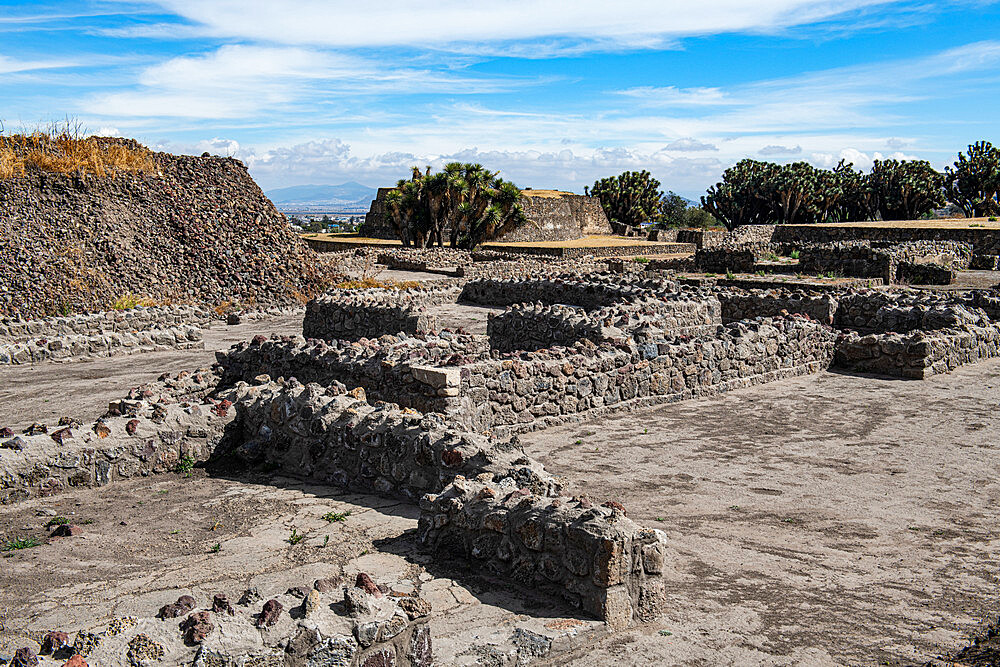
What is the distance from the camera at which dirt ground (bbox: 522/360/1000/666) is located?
4.46 m

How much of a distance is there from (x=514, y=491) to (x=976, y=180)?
69.3 m

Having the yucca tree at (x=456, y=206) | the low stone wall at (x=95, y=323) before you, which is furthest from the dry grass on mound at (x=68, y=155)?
the yucca tree at (x=456, y=206)

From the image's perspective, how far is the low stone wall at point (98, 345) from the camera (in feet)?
45.5

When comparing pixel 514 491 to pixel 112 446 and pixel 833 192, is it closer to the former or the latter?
pixel 112 446

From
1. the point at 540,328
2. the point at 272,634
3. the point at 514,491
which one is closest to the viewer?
the point at 272,634

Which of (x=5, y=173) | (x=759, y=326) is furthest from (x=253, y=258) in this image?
(x=759, y=326)

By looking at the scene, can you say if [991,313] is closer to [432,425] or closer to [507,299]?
[507,299]

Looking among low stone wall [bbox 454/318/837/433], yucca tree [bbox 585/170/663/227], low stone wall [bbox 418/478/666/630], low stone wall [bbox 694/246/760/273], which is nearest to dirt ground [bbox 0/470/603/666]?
low stone wall [bbox 418/478/666/630]

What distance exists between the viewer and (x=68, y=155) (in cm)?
2316

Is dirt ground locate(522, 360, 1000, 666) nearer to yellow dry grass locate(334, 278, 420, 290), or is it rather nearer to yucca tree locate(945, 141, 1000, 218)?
yellow dry grass locate(334, 278, 420, 290)

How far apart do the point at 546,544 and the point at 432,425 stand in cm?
211

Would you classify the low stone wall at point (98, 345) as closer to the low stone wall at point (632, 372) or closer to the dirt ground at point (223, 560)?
the dirt ground at point (223, 560)

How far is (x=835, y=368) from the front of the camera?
13141 millimetres

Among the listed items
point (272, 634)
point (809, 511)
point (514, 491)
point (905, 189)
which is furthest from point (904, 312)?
point (905, 189)
